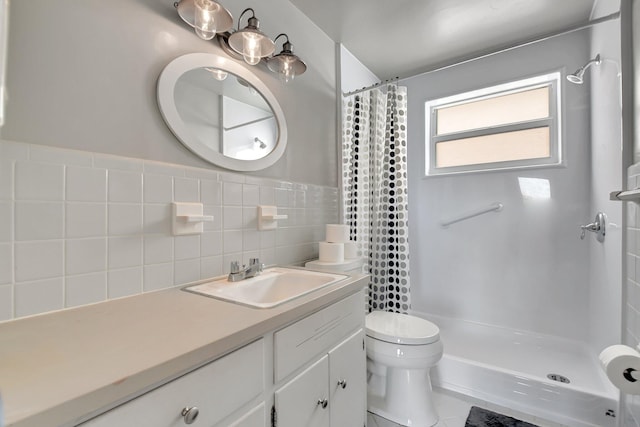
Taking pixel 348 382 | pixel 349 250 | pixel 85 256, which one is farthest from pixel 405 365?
pixel 85 256

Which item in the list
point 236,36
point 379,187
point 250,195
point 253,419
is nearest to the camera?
point 253,419

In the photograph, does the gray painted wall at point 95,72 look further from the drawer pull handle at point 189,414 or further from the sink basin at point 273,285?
the drawer pull handle at point 189,414

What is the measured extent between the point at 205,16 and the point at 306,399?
1413mm

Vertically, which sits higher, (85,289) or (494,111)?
(494,111)

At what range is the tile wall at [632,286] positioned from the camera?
3.50 ft

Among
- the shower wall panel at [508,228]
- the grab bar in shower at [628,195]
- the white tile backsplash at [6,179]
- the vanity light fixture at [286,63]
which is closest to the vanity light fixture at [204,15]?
the vanity light fixture at [286,63]

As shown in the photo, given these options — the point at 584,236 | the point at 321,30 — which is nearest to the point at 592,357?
the point at 584,236

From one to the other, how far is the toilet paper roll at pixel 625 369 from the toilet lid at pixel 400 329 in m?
0.66

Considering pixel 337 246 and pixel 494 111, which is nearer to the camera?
pixel 337 246

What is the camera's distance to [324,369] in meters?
0.95

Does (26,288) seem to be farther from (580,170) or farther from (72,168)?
(580,170)

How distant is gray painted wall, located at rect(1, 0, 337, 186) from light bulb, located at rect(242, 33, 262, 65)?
0.12 metres

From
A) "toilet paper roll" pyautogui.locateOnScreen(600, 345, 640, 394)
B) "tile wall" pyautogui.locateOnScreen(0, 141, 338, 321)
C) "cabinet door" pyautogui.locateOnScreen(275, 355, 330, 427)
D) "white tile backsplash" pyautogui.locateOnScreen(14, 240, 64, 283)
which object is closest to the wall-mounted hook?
"toilet paper roll" pyautogui.locateOnScreen(600, 345, 640, 394)

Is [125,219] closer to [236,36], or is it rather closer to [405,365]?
[236,36]
